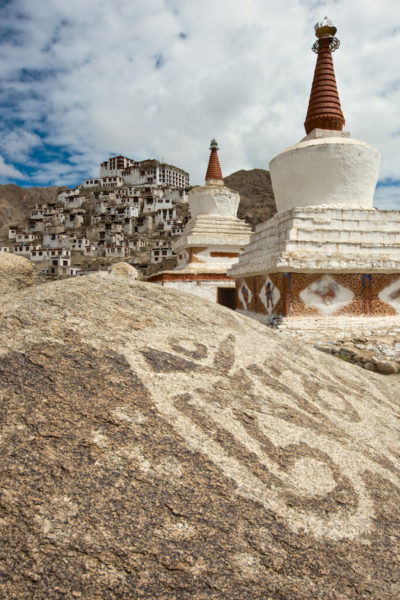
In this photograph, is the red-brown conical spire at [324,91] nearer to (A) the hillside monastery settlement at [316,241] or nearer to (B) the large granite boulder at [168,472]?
(A) the hillside monastery settlement at [316,241]

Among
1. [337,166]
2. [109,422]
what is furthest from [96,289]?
[337,166]

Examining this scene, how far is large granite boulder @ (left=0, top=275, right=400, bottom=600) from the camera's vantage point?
1.72 metres

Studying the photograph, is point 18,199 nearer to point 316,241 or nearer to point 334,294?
point 316,241

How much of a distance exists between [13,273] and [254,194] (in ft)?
202

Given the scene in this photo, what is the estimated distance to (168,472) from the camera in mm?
2105

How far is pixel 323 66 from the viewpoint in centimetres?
1202

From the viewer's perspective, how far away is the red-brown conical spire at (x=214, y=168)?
21234mm

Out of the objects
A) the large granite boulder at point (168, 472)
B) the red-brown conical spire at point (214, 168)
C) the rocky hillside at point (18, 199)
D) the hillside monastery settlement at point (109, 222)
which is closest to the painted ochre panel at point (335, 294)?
the large granite boulder at point (168, 472)

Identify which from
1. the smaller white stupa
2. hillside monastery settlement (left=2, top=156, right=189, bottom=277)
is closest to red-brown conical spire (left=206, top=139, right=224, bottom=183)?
the smaller white stupa

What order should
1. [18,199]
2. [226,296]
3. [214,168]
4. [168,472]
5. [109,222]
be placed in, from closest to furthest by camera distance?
[168,472]
[226,296]
[214,168]
[109,222]
[18,199]

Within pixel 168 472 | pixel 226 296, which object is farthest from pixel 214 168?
pixel 168 472

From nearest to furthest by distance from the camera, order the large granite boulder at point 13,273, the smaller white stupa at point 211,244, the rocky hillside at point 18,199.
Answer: the large granite boulder at point 13,273, the smaller white stupa at point 211,244, the rocky hillside at point 18,199

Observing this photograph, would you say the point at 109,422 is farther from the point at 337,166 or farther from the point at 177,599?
the point at 337,166

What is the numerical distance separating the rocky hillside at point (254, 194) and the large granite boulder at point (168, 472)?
2224 inches
